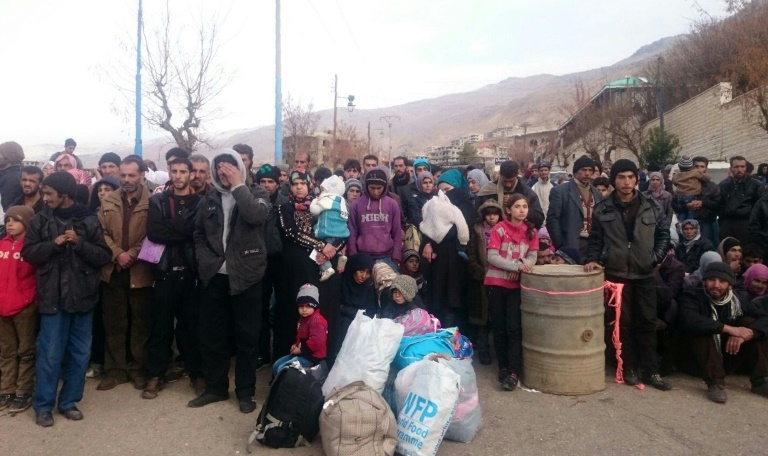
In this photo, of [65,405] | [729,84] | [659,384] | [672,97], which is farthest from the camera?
[672,97]

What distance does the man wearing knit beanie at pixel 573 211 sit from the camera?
6188 mm

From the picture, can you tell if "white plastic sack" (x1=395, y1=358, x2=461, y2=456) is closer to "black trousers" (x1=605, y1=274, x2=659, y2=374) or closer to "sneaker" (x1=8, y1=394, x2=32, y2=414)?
"black trousers" (x1=605, y1=274, x2=659, y2=374)

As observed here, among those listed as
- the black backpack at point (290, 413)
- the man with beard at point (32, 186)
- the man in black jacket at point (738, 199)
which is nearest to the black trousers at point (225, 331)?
the black backpack at point (290, 413)

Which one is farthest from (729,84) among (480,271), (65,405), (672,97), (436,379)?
(65,405)

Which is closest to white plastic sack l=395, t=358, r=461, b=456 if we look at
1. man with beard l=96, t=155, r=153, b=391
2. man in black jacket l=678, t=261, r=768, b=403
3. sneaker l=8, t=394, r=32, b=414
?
man in black jacket l=678, t=261, r=768, b=403

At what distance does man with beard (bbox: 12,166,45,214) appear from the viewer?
4.91 m

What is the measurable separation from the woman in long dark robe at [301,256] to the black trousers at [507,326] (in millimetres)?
1468

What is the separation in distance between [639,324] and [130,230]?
4655 mm

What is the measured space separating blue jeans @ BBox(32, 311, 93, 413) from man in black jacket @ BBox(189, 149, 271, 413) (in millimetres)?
909

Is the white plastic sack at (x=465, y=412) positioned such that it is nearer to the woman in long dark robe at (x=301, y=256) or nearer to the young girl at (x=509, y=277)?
the young girl at (x=509, y=277)

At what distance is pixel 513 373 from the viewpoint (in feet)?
16.0

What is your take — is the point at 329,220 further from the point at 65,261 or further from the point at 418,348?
the point at 65,261

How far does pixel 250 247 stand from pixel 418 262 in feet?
6.36

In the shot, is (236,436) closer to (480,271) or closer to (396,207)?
(396,207)
